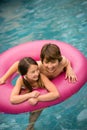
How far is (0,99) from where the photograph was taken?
2.75m

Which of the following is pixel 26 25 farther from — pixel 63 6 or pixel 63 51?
pixel 63 51

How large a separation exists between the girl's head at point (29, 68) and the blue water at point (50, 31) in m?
0.80

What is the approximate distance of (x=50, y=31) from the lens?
5250 millimetres

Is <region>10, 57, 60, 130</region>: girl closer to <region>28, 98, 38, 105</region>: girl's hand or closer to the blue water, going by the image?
<region>28, 98, 38, 105</region>: girl's hand

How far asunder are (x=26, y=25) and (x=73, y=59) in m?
2.80

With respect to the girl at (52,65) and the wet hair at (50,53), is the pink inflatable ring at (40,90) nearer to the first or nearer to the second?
the girl at (52,65)

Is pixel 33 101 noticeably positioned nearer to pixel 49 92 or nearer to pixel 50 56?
pixel 49 92

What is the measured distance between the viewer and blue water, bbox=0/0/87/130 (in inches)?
128

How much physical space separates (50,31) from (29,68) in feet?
9.09

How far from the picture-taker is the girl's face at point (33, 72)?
2.56 m

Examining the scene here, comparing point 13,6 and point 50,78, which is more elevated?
point 13,6

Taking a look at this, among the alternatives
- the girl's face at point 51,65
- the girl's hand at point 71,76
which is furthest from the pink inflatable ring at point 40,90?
the girl's face at point 51,65

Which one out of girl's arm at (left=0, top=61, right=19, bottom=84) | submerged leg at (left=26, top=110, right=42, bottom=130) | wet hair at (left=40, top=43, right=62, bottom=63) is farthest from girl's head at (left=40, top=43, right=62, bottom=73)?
submerged leg at (left=26, top=110, right=42, bottom=130)

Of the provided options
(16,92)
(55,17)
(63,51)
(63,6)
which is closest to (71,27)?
(55,17)
